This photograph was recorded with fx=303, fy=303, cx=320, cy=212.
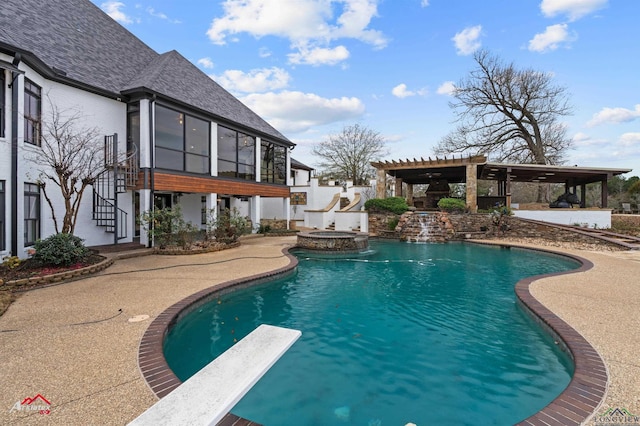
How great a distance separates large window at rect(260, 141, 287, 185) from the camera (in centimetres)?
1709

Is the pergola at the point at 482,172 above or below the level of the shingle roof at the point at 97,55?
below

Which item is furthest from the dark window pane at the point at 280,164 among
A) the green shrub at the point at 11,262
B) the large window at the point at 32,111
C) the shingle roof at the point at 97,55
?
the green shrub at the point at 11,262

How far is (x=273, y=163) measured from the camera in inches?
698

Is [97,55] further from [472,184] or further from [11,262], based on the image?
[472,184]

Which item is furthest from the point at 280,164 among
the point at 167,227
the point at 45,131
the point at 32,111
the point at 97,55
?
the point at 32,111

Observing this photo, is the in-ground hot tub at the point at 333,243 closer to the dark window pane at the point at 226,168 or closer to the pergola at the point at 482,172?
the dark window pane at the point at 226,168

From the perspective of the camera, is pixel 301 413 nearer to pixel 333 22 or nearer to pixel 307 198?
pixel 333 22

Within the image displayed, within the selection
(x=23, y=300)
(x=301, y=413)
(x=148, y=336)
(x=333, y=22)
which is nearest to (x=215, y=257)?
(x=23, y=300)

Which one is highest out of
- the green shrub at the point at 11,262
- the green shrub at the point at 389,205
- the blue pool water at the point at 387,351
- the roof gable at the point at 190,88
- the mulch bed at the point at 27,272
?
the roof gable at the point at 190,88

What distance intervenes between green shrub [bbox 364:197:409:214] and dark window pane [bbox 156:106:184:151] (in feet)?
37.3

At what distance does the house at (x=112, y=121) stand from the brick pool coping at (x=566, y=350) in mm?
6085

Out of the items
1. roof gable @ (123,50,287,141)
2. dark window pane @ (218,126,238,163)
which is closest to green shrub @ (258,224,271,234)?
dark window pane @ (218,126,238,163)

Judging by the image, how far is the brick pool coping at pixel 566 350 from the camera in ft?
8.23

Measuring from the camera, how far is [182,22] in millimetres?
12945
